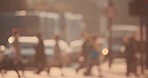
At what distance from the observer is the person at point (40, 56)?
199 cm

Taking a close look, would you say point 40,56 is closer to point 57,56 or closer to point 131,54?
point 57,56

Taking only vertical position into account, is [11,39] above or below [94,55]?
above

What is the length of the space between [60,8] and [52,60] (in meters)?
0.36

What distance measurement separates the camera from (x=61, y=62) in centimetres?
200

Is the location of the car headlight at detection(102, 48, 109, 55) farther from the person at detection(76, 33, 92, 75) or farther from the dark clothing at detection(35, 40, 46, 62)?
the dark clothing at detection(35, 40, 46, 62)

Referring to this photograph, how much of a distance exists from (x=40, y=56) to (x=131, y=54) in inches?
24.6

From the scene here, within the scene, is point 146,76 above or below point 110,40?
below

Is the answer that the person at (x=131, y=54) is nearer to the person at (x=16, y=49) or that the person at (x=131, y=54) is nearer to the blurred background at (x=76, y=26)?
the blurred background at (x=76, y=26)

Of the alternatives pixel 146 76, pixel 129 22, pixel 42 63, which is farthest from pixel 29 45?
pixel 146 76

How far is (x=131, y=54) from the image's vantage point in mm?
2021

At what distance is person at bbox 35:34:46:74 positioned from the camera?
1.99 meters

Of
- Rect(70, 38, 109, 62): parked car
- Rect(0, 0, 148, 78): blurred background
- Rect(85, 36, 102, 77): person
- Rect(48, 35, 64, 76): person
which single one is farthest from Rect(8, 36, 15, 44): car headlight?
Rect(85, 36, 102, 77): person

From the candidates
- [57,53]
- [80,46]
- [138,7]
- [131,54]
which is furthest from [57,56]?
[138,7]

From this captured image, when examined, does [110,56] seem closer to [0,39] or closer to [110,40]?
[110,40]
